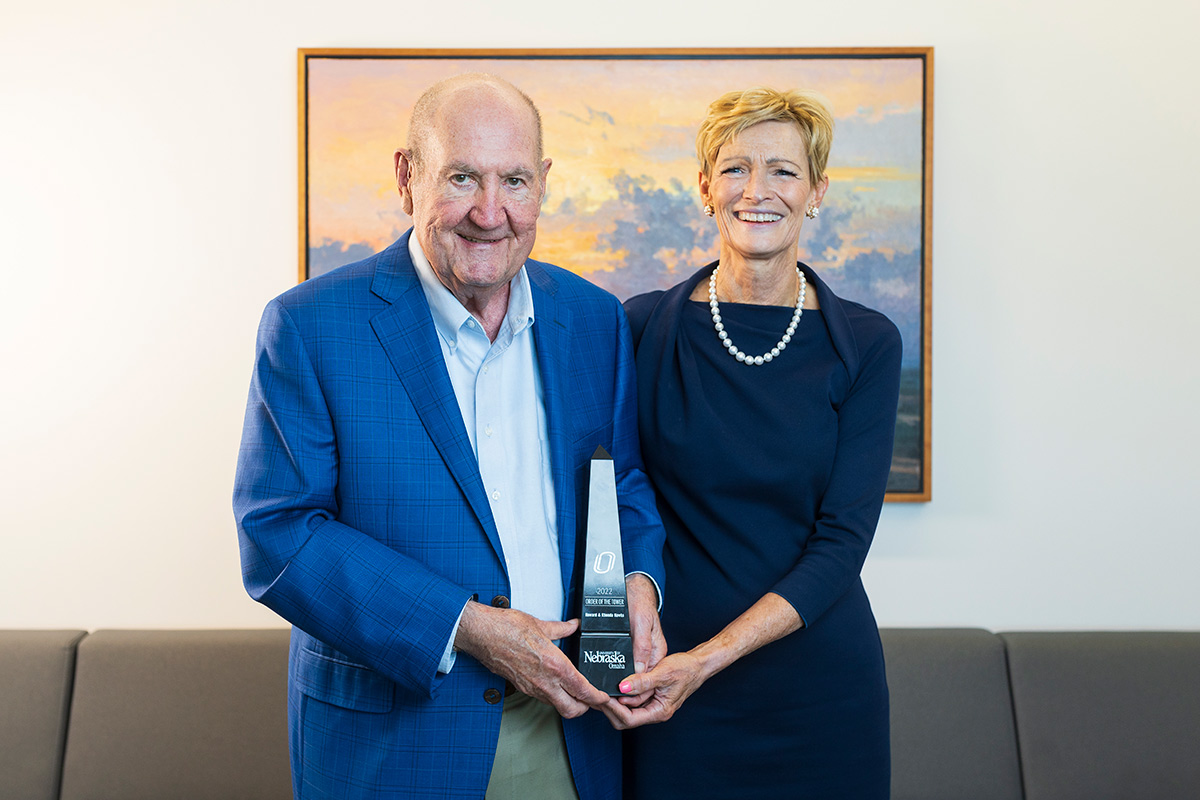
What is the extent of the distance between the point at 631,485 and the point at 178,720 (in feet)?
5.00

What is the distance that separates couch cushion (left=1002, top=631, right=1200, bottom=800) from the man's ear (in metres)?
1.91

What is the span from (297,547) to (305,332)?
30cm

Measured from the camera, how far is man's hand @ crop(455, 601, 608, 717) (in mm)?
1144

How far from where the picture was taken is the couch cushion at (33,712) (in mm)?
2129

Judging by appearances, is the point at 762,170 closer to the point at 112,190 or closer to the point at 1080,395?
the point at 1080,395

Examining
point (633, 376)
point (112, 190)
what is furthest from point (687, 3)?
point (112, 190)

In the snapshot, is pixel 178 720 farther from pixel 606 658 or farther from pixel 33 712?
pixel 606 658

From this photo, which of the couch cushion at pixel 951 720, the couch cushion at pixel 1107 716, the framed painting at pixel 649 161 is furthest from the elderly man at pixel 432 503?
the couch cushion at pixel 1107 716

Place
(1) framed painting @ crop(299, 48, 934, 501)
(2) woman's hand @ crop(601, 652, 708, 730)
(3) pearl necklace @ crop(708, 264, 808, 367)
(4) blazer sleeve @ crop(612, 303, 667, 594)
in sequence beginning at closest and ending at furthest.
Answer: (2) woman's hand @ crop(601, 652, 708, 730) → (4) blazer sleeve @ crop(612, 303, 667, 594) → (3) pearl necklace @ crop(708, 264, 808, 367) → (1) framed painting @ crop(299, 48, 934, 501)

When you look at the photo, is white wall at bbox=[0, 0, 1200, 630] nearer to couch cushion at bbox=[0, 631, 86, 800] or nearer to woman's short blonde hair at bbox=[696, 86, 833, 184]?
couch cushion at bbox=[0, 631, 86, 800]

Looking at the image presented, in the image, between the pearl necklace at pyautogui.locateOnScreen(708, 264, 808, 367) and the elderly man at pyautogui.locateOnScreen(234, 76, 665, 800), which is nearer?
the elderly man at pyautogui.locateOnScreen(234, 76, 665, 800)

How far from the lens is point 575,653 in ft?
4.08

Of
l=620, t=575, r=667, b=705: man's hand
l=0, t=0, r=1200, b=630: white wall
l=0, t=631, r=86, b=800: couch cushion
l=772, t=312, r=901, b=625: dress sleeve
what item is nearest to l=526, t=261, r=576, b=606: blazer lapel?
l=620, t=575, r=667, b=705: man's hand

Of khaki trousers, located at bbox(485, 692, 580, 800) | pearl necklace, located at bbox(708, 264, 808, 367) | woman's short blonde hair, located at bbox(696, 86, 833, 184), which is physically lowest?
khaki trousers, located at bbox(485, 692, 580, 800)
